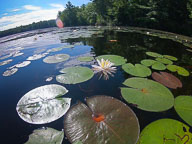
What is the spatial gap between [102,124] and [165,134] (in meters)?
0.48

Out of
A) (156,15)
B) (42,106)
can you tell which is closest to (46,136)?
(42,106)

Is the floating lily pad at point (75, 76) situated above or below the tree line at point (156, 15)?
below

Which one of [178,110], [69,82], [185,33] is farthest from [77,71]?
[185,33]

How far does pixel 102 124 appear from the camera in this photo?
0.85 metres

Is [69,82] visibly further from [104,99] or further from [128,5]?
[128,5]

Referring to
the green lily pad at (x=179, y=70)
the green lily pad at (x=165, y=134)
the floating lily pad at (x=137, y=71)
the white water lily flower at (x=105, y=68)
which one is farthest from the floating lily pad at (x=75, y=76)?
the green lily pad at (x=179, y=70)

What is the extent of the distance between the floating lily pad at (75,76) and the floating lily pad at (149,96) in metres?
0.60

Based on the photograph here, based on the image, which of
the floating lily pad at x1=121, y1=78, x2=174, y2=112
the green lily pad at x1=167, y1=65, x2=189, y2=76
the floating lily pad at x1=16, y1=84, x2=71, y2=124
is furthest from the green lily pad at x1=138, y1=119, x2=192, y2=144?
the green lily pad at x1=167, y1=65, x2=189, y2=76

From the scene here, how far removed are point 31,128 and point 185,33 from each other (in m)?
9.46

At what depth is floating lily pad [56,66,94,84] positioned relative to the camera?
149 cm

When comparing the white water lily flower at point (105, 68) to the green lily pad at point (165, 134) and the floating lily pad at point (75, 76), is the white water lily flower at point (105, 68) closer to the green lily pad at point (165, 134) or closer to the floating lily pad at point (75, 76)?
the floating lily pad at point (75, 76)

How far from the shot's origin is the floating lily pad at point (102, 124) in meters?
0.76

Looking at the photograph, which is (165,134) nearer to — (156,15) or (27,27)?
(156,15)

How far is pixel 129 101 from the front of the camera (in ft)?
3.59
